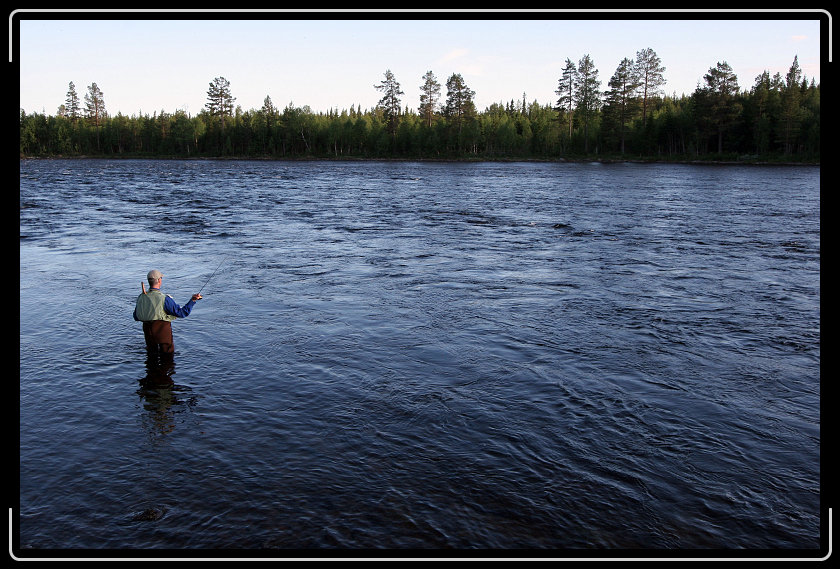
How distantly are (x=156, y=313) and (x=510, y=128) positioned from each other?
122 meters

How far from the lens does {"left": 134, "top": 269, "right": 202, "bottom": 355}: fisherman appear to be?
11.0 metres

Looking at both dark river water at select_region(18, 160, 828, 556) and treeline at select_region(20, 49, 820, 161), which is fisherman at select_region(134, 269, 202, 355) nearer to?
dark river water at select_region(18, 160, 828, 556)

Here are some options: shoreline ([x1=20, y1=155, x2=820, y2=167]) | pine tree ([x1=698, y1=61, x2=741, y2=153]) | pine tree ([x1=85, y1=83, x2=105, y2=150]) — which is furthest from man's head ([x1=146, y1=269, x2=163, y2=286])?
pine tree ([x1=85, y1=83, x2=105, y2=150])

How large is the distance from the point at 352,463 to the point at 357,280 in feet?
36.0

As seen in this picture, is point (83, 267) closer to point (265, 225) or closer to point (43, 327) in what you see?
point (43, 327)

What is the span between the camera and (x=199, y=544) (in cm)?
652

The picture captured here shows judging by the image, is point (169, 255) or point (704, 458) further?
point (169, 255)

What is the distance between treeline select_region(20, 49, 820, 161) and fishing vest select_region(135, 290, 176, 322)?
99.6 metres

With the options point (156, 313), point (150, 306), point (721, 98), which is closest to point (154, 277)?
point (150, 306)

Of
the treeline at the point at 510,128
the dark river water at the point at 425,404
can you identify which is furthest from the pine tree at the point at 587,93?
the dark river water at the point at 425,404

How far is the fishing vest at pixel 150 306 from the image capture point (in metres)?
11.0

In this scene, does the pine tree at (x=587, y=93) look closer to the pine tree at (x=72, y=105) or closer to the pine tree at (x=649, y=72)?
the pine tree at (x=649, y=72)

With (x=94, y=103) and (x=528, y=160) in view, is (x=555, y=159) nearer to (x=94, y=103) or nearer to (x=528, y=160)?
(x=528, y=160)

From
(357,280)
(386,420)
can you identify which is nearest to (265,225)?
(357,280)
